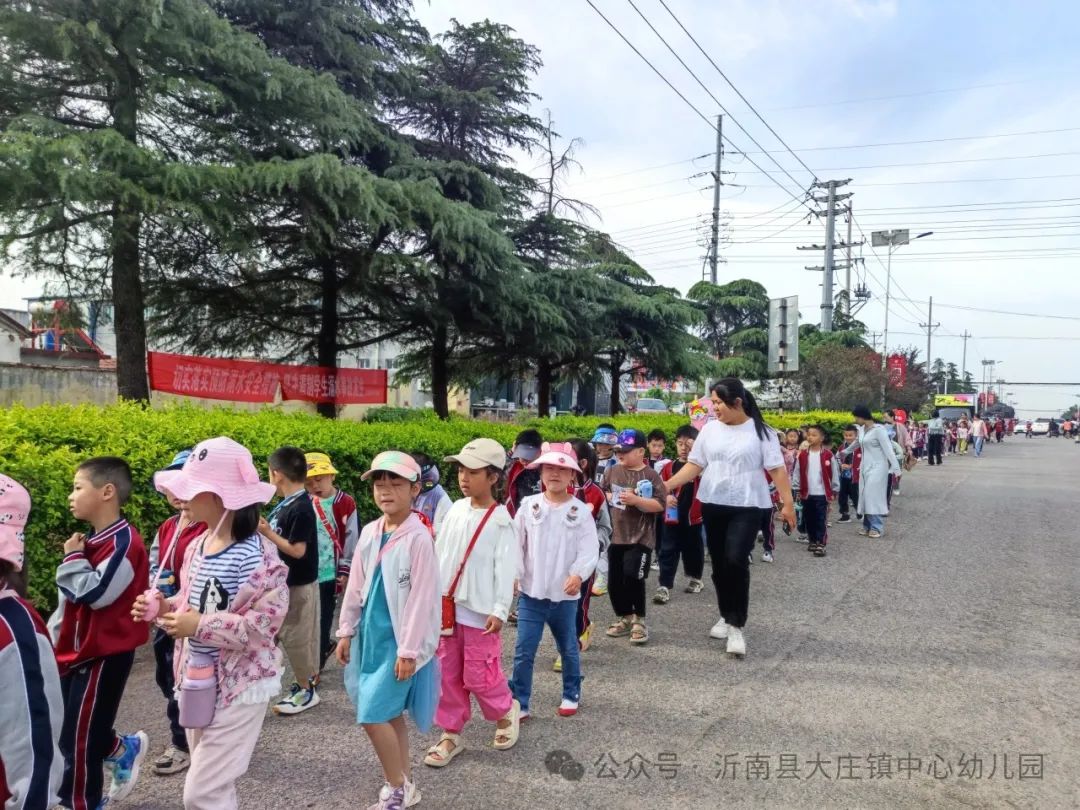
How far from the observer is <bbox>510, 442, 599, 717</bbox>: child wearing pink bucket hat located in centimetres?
372

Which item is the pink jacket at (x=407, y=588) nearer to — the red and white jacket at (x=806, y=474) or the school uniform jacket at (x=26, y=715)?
the school uniform jacket at (x=26, y=715)

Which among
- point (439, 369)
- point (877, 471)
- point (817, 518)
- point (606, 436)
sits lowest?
point (817, 518)

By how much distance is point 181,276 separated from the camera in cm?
1181

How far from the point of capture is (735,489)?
193 inches

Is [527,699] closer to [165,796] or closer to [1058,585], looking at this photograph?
[165,796]

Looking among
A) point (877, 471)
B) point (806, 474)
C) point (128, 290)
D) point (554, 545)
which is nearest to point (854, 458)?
point (877, 471)

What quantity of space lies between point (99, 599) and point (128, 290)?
870cm

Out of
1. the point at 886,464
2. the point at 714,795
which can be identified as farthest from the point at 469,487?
the point at 886,464

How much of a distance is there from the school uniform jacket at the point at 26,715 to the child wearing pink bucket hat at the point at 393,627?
104cm

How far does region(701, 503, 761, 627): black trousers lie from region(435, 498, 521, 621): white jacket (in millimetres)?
2059

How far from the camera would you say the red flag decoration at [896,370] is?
29062 mm

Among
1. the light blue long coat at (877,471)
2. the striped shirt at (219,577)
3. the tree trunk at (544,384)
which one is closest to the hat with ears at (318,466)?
the striped shirt at (219,577)

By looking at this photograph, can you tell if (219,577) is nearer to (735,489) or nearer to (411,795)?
(411,795)

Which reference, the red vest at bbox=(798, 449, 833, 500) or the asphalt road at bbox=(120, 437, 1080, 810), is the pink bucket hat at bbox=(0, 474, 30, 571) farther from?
the red vest at bbox=(798, 449, 833, 500)
